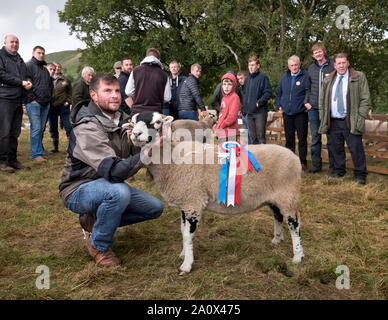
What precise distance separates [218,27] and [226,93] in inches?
595

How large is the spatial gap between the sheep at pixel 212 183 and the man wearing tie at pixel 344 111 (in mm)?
3135

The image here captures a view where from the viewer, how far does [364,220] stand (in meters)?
4.10

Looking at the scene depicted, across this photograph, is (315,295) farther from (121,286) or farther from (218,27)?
→ (218,27)

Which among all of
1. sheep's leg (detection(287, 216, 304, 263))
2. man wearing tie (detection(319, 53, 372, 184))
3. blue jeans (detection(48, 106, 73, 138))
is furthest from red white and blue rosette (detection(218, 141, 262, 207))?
blue jeans (detection(48, 106, 73, 138))

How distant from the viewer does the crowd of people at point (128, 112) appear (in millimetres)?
2906

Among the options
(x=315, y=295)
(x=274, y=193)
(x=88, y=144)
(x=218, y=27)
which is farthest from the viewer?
Answer: (x=218, y=27)

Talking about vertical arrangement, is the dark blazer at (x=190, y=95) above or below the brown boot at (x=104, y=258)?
above

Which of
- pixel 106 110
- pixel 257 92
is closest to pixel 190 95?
pixel 257 92

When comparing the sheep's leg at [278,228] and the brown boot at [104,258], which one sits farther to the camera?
the sheep's leg at [278,228]

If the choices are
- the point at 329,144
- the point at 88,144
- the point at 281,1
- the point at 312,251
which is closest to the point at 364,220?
the point at 312,251

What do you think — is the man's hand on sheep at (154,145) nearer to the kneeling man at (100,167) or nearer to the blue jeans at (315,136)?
the kneeling man at (100,167)

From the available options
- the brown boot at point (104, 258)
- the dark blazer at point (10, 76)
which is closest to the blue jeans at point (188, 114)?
the dark blazer at point (10, 76)

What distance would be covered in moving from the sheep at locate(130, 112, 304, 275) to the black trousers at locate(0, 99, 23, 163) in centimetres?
459

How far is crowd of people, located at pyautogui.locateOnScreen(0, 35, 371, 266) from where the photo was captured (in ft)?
9.53
